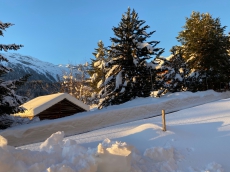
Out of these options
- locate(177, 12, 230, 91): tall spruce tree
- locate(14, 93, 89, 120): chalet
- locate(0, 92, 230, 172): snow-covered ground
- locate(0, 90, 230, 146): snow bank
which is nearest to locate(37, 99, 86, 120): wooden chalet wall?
locate(14, 93, 89, 120): chalet

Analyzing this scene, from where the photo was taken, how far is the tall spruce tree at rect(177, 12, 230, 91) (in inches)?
901

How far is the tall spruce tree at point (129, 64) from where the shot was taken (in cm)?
1841

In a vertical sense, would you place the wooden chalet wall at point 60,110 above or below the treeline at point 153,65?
below

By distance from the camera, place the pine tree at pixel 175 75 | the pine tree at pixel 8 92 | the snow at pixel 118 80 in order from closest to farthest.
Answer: the pine tree at pixel 8 92 → the snow at pixel 118 80 → the pine tree at pixel 175 75

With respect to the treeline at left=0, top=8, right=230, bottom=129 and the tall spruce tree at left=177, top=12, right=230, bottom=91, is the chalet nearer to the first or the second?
the treeline at left=0, top=8, right=230, bottom=129

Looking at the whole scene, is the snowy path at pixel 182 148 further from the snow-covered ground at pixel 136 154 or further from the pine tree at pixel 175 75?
the pine tree at pixel 175 75

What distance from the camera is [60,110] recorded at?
14.1 metres

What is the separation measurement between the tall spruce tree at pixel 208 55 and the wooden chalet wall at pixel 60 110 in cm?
1489

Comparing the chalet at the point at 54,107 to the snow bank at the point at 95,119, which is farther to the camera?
the chalet at the point at 54,107

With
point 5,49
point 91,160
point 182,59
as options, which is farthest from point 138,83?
point 91,160

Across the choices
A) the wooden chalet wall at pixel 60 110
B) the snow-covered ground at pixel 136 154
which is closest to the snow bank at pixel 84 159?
the snow-covered ground at pixel 136 154

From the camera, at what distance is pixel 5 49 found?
962 centimetres

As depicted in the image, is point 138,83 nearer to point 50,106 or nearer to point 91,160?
point 50,106

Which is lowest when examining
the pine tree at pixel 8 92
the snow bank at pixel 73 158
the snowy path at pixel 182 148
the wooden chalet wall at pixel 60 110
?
the snowy path at pixel 182 148
